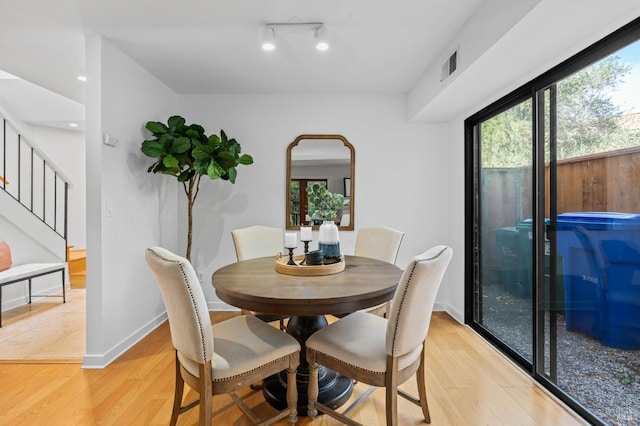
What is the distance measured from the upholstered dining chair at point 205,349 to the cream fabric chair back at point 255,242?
1.18 m

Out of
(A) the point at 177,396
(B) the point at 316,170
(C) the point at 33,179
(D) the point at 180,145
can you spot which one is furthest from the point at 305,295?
(C) the point at 33,179

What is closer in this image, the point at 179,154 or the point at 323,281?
the point at 323,281

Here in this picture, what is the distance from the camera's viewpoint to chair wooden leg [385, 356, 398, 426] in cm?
149

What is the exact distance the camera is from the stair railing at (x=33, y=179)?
175 inches

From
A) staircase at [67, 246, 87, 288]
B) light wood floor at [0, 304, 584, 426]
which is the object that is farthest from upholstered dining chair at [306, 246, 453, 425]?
staircase at [67, 246, 87, 288]

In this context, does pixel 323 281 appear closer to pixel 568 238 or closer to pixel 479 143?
pixel 568 238

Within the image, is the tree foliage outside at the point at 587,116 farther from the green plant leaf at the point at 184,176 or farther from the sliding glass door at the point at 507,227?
the green plant leaf at the point at 184,176

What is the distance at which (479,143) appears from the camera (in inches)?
127

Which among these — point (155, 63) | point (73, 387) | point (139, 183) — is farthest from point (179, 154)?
point (73, 387)

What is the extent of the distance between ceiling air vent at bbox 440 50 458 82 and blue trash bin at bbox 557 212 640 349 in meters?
1.28

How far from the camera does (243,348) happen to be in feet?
5.25

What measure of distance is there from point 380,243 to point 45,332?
3.20m

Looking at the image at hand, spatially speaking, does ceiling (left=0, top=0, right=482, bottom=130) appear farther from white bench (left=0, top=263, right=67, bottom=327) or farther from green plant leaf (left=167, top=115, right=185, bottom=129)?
white bench (left=0, top=263, right=67, bottom=327)

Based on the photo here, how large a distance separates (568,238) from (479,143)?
4.78 ft
